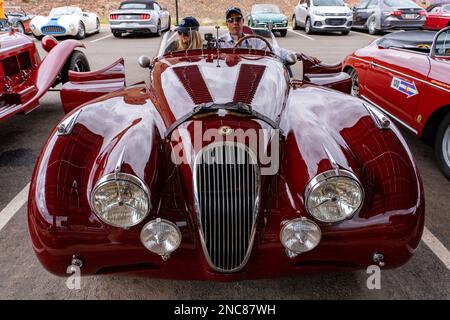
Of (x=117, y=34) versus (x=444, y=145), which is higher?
(x=444, y=145)

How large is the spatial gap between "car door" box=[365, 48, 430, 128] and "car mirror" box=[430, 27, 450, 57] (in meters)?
0.11

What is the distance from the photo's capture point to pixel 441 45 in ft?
14.6

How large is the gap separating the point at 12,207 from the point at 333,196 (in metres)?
2.90

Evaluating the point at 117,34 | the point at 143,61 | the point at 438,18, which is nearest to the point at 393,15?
the point at 438,18

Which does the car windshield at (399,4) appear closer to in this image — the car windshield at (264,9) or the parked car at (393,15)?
the parked car at (393,15)

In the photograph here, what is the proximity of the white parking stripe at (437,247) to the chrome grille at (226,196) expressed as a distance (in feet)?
5.45

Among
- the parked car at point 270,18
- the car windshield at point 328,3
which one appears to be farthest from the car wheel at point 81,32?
the car windshield at point 328,3

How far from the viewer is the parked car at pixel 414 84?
4105mm

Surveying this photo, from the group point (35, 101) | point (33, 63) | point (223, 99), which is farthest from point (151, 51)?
point (223, 99)

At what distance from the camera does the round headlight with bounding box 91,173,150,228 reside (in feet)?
6.72

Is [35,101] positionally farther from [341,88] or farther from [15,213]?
[341,88]

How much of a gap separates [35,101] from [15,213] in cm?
214

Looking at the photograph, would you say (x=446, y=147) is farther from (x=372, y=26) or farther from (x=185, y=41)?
(x=372, y=26)
